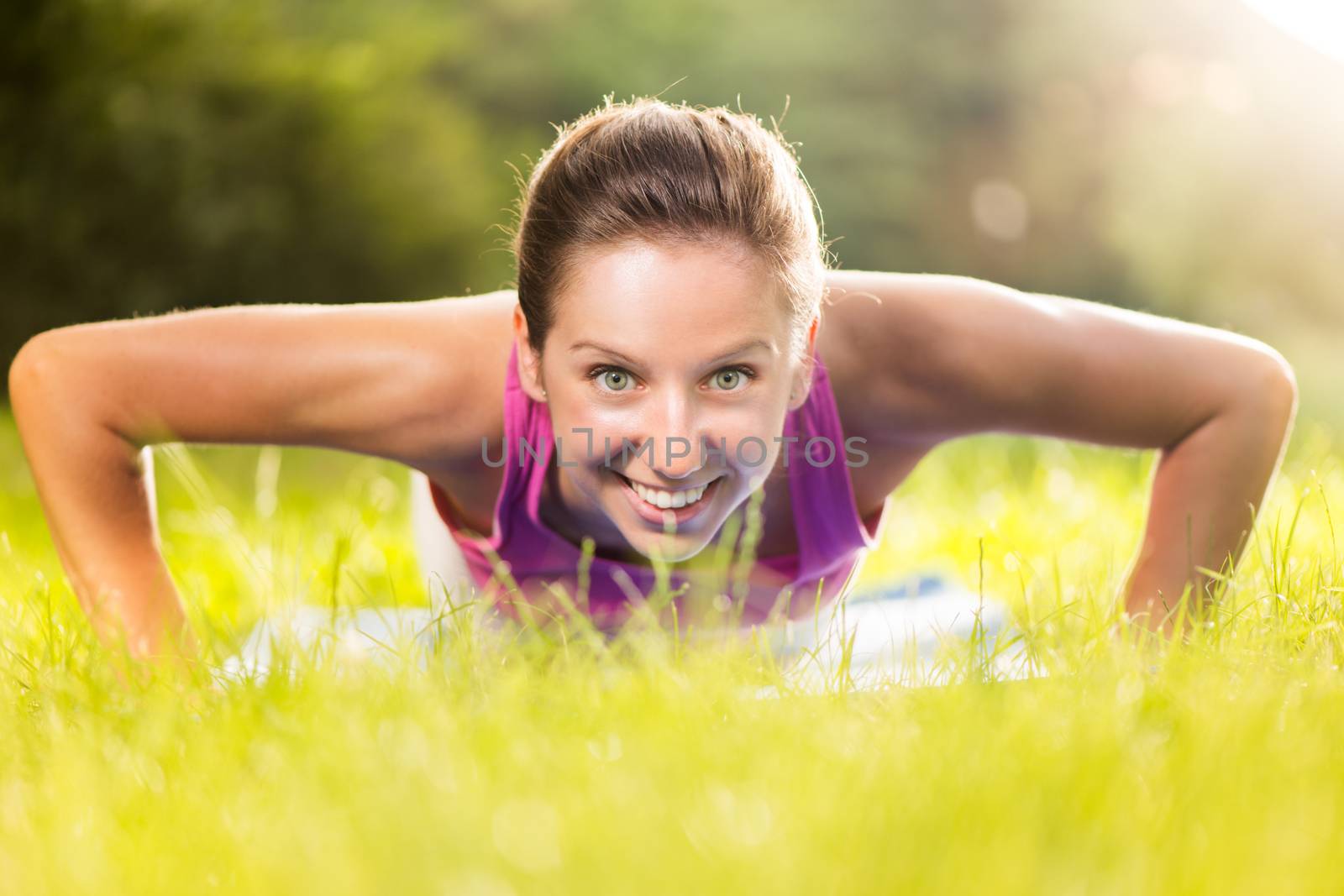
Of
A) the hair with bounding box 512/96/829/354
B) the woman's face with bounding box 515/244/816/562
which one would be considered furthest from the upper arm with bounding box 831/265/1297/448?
the woman's face with bounding box 515/244/816/562

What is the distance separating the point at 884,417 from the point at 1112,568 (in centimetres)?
56

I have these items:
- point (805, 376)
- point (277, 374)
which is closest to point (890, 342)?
point (805, 376)

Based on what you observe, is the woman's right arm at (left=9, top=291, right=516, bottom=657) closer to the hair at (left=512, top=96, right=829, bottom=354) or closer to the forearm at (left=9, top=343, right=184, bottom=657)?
the forearm at (left=9, top=343, right=184, bottom=657)

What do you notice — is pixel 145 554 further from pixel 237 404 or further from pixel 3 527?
pixel 3 527

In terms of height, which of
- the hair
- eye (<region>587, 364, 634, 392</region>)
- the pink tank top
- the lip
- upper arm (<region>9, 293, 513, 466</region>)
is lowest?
the pink tank top

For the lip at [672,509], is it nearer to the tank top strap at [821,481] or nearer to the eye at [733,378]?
the eye at [733,378]

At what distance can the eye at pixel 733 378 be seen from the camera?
7.22 feet

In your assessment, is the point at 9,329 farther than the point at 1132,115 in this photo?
No

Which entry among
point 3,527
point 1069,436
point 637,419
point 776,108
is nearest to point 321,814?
point 637,419

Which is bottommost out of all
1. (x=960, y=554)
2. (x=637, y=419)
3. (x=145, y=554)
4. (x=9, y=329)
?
(x=9, y=329)

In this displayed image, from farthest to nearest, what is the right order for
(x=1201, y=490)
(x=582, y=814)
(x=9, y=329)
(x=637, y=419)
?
1. (x=9, y=329)
2. (x=1201, y=490)
3. (x=637, y=419)
4. (x=582, y=814)

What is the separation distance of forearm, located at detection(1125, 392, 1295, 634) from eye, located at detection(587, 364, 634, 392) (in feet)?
3.97

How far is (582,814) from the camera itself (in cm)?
133

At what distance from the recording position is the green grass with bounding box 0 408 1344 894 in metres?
1.26
